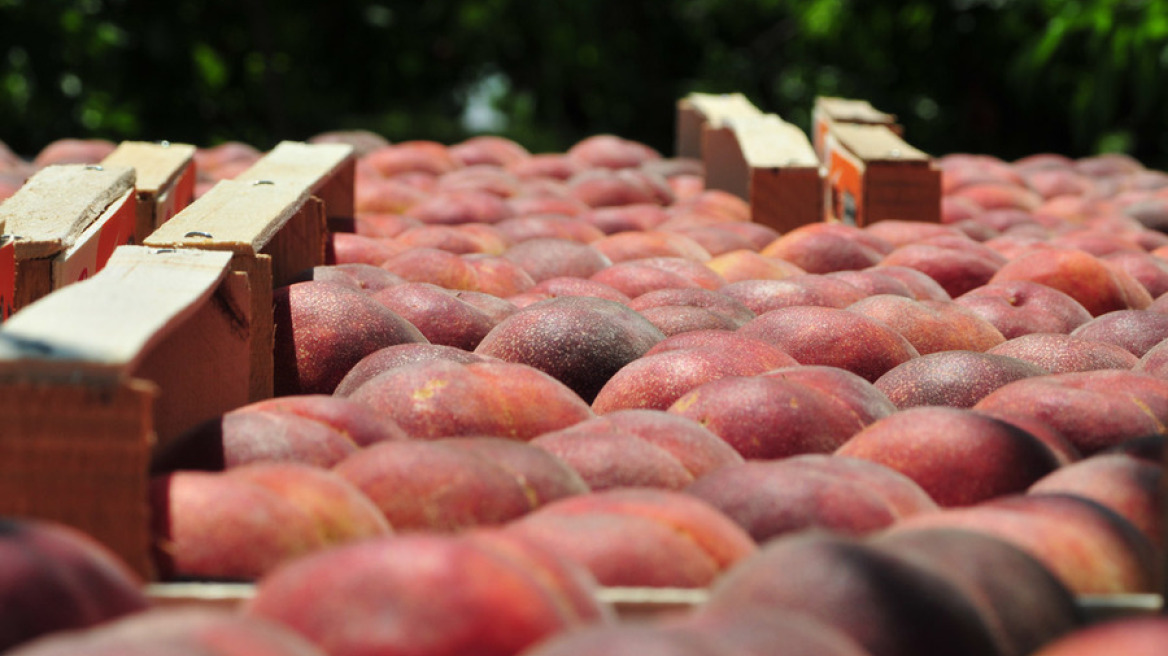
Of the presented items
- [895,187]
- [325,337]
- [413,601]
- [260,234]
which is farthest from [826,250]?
[413,601]

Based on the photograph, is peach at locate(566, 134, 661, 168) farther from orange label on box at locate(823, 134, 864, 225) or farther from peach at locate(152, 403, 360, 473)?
peach at locate(152, 403, 360, 473)

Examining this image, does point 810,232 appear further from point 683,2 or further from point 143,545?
point 683,2

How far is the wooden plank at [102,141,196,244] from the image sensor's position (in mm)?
3590

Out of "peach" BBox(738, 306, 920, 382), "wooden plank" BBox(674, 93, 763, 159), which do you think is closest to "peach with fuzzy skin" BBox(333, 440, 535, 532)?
"peach" BBox(738, 306, 920, 382)

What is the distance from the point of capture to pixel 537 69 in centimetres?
1595

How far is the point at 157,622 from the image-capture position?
1205 mm

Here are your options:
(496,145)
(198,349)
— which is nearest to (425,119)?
(496,145)

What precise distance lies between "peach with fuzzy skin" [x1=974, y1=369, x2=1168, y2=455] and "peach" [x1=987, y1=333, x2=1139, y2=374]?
0.32 meters

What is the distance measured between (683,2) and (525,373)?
1397cm

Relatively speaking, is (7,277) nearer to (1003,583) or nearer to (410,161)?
(1003,583)

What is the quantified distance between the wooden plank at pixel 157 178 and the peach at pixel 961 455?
211 cm

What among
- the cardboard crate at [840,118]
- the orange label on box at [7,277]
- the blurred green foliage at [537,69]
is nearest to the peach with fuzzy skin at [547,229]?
the cardboard crate at [840,118]

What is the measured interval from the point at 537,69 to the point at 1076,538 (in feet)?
48.2

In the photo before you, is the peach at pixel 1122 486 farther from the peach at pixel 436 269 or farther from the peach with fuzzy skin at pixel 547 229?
the peach with fuzzy skin at pixel 547 229
